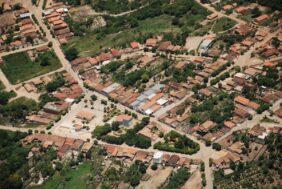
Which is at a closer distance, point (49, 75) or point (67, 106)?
point (67, 106)

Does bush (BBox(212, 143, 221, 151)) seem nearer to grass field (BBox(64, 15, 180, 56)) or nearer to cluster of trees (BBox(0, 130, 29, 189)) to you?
cluster of trees (BBox(0, 130, 29, 189))

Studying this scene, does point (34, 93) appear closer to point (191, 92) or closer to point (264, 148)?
point (191, 92)

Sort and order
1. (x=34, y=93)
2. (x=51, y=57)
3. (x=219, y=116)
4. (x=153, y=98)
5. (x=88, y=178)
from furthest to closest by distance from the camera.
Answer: (x=51, y=57) < (x=34, y=93) < (x=153, y=98) < (x=219, y=116) < (x=88, y=178)

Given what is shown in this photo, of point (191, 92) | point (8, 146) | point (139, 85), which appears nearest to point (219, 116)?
point (191, 92)

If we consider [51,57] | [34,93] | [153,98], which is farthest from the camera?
[51,57]

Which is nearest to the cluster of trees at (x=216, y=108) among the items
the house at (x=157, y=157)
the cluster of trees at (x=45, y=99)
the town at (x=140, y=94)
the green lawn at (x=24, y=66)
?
the town at (x=140, y=94)

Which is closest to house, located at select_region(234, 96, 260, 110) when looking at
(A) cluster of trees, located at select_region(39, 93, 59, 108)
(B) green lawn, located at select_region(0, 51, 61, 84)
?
(A) cluster of trees, located at select_region(39, 93, 59, 108)

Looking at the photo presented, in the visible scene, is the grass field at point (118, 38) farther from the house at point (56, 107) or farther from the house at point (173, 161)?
the house at point (173, 161)
